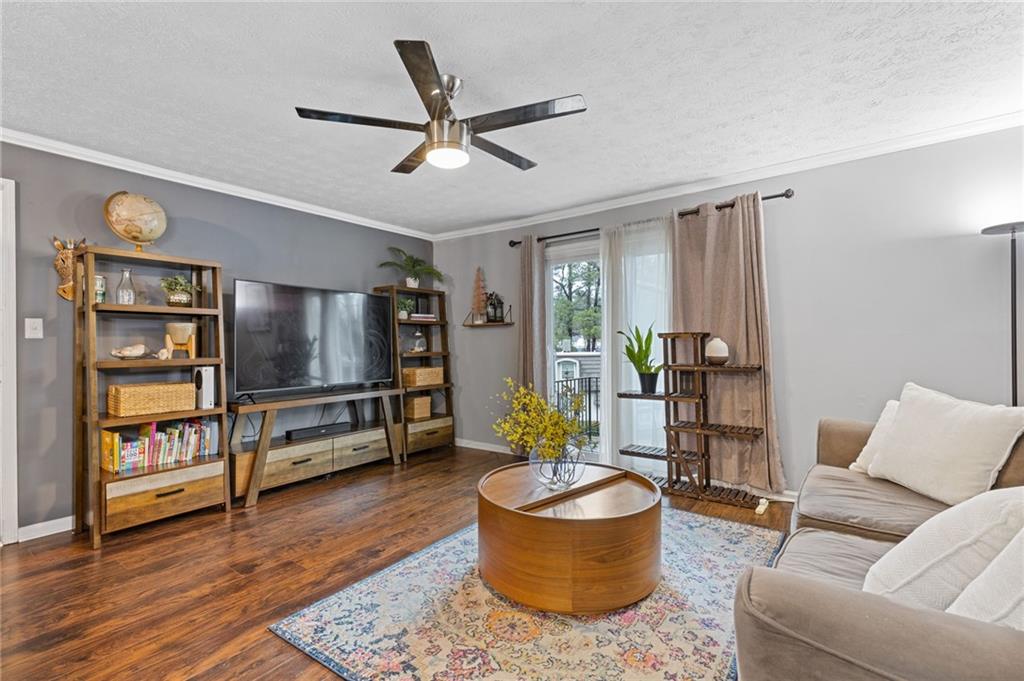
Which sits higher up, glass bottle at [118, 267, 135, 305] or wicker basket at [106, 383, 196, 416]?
glass bottle at [118, 267, 135, 305]

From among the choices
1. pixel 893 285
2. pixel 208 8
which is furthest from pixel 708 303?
pixel 208 8

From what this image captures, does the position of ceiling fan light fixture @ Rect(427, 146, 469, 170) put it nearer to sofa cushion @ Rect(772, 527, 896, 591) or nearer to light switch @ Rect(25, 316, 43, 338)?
sofa cushion @ Rect(772, 527, 896, 591)

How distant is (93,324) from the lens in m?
2.86

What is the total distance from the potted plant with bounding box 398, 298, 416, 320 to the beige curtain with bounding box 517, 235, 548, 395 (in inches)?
47.7

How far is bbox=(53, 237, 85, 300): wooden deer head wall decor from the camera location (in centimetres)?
297

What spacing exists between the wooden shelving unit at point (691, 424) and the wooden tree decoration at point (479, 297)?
1.97 meters

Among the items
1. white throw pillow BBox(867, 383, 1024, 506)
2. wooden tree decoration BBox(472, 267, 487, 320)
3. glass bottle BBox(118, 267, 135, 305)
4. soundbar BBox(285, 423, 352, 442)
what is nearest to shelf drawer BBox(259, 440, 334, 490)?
soundbar BBox(285, 423, 352, 442)

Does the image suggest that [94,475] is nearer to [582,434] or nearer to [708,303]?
[582,434]

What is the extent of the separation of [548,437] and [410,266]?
3122 millimetres

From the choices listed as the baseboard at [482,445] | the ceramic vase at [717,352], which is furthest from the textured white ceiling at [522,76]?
the baseboard at [482,445]

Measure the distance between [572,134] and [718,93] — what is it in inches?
32.8

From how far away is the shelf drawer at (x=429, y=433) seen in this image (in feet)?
15.7

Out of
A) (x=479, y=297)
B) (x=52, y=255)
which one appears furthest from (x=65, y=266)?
(x=479, y=297)

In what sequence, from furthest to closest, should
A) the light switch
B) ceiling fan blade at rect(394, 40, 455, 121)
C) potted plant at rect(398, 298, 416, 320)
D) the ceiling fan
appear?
potted plant at rect(398, 298, 416, 320) → the light switch → the ceiling fan → ceiling fan blade at rect(394, 40, 455, 121)
